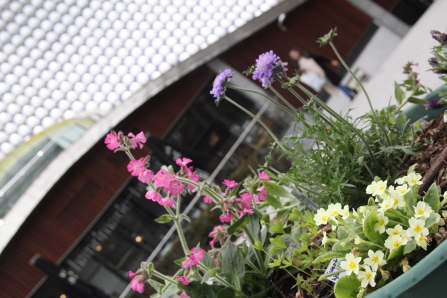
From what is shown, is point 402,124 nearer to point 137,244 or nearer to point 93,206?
point 137,244

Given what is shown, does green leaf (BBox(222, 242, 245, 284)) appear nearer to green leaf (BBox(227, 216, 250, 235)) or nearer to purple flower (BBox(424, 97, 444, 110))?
green leaf (BBox(227, 216, 250, 235))

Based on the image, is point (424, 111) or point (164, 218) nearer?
point (164, 218)

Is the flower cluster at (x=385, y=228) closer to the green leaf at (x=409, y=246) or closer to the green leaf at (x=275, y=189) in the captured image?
Result: the green leaf at (x=409, y=246)

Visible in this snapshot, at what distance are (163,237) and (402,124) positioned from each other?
1531 millimetres

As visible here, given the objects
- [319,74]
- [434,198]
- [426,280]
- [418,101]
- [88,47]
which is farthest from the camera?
[88,47]

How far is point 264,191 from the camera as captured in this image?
83 cm

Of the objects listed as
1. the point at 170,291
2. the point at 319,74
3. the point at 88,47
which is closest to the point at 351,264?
the point at 170,291

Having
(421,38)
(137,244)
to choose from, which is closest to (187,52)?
(137,244)

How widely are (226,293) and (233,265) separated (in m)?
0.04

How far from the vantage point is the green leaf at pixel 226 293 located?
27.2 inches

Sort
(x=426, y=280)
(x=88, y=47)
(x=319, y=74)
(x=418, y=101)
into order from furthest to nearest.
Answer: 1. (x=88, y=47)
2. (x=319, y=74)
3. (x=418, y=101)
4. (x=426, y=280)

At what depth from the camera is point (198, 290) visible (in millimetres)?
686

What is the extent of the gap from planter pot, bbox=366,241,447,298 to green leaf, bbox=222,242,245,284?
311mm

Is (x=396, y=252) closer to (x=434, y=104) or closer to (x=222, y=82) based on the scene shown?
(x=222, y=82)
